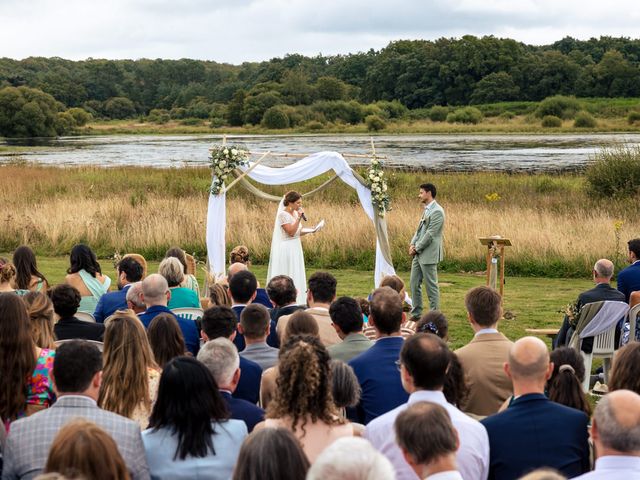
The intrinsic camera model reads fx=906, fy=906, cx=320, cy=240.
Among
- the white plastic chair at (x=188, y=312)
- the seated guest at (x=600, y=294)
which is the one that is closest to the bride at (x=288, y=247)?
the white plastic chair at (x=188, y=312)

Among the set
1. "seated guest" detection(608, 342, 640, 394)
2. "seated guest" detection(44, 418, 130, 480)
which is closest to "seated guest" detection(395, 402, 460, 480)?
"seated guest" detection(44, 418, 130, 480)

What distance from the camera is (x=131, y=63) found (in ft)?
448

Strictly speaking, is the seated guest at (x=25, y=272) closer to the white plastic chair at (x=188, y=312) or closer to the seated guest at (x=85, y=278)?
the seated guest at (x=85, y=278)

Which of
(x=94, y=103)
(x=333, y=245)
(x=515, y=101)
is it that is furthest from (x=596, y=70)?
(x=333, y=245)

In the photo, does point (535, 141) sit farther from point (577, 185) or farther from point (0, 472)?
point (0, 472)

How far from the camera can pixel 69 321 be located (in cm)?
736

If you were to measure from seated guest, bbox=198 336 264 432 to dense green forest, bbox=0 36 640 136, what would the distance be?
87586mm

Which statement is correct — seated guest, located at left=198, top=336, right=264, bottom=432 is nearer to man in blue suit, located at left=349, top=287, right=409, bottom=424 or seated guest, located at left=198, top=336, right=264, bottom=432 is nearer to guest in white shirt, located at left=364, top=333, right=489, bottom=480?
guest in white shirt, located at left=364, top=333, right=489, bottom=480

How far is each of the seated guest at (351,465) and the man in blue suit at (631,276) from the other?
7641 millimetres

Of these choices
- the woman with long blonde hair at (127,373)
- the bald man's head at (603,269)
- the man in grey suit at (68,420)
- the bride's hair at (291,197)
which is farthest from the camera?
the bride's hair at (291,197)

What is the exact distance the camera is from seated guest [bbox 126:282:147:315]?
26.0 feet

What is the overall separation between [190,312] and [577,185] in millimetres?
24944

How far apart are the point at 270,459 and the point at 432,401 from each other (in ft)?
4.95

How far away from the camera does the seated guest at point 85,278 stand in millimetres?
9516
